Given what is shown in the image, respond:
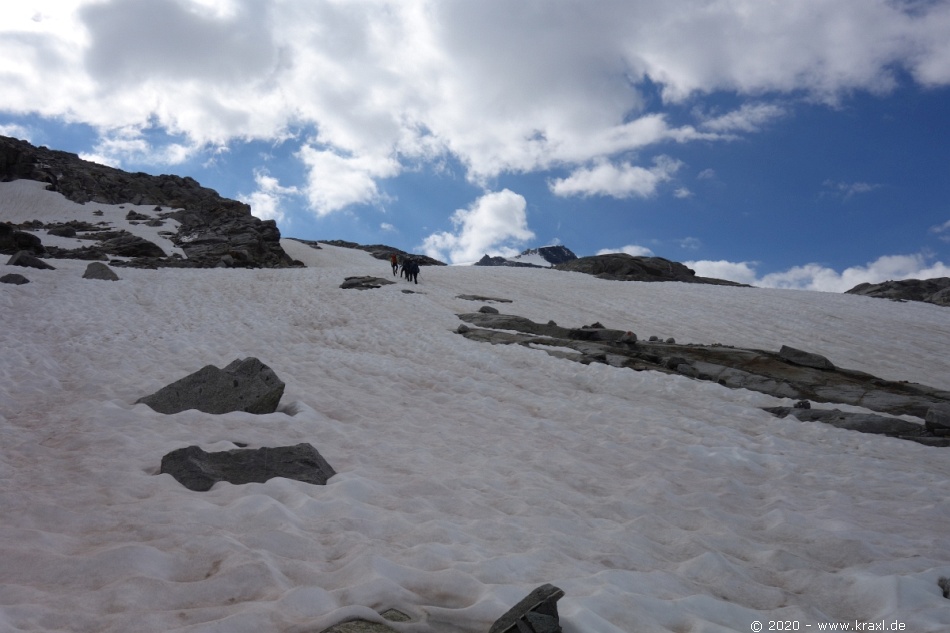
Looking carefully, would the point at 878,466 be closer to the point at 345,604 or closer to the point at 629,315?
the point at 345,604

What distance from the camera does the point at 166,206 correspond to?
Answer: 6228 cm

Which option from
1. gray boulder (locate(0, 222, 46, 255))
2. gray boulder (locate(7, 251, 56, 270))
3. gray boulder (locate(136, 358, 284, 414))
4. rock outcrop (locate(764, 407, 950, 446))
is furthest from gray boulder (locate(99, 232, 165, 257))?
rock outcrop (locate(764, 407, 950, 446))

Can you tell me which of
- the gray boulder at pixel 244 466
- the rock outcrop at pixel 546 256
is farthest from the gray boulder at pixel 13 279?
the rock outcrop at pixel 546 256

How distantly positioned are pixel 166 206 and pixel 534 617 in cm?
6953

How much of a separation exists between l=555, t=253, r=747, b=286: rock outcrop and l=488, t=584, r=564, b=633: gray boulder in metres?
48.6

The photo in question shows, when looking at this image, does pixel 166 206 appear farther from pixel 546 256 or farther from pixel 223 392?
pixel 546 256

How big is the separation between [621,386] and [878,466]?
5717 mm

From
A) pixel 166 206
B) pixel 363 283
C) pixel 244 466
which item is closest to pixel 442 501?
pixel 244 466

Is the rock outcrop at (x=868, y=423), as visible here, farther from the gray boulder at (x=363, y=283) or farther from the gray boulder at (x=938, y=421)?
the gray boulder at (x=363, y=283)

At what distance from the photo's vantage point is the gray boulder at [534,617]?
11.9ft

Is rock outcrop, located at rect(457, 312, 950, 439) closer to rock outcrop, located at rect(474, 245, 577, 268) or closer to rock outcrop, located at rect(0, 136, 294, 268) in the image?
rock outcrop, located at rect(0, 136, 294, 268)

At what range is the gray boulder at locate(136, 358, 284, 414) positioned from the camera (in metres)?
9.07

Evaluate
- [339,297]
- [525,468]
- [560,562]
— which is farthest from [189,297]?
[560,562]

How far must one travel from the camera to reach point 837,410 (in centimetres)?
1245
